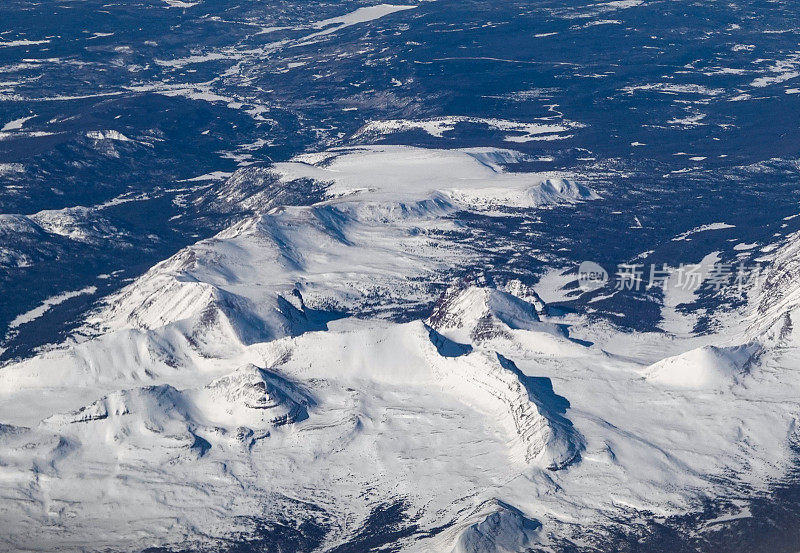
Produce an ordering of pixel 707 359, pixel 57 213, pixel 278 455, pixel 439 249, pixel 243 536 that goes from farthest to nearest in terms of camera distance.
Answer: pixel 57 213 < pixel 439 249 < pixel 707 359 < pixel 278 455 < pixel 243 536

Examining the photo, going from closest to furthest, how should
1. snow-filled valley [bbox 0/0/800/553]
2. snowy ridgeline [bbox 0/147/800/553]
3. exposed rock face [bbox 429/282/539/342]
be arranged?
snow-filled valley [bbox 0/0/800/553] → snowy ridgeline [bbox 0/147/800/553] → exposed rock face [bbox 429/282/539/342]

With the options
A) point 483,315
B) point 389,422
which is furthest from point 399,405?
point 483,315

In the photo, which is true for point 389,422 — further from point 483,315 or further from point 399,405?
point 483,315

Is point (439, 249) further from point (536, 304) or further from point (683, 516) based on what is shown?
point (683, 516)

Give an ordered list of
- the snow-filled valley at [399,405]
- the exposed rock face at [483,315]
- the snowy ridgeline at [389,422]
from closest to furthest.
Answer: the snow-filled valley at [399,405]
the snowy ridgeline at [389,422]
the exposed rock face at [483,315]

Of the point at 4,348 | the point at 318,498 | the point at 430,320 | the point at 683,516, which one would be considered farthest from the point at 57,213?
the point at 683,516

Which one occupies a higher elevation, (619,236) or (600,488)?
(600,488)

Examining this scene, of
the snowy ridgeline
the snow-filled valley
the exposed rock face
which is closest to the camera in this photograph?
the snow-filled valley

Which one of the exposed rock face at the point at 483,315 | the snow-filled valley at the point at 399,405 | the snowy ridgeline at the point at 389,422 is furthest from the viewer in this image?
the exposed rock face at the point at 483,315
